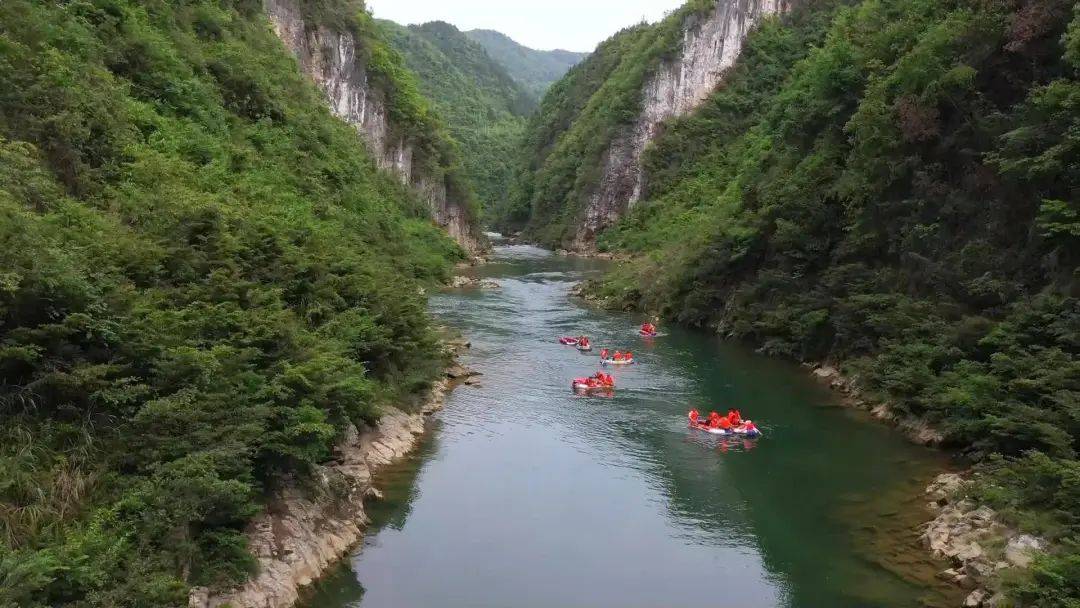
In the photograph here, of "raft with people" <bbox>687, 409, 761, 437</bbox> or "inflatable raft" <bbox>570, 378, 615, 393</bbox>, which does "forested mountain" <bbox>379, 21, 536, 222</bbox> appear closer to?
"inflatable raft" <bbox>570, 378, 615, 393</bbox>

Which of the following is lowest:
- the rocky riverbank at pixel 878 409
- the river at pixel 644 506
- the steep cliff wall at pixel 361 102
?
the river at pixel 644 506

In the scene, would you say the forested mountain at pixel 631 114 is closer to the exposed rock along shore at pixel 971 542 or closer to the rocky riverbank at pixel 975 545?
the exposed rock along shore at pixel 971 542

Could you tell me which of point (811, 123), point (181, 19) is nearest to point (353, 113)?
point (181, 19)

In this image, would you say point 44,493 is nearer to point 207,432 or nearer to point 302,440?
point 207,432

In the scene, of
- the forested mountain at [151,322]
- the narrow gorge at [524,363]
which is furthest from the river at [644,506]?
the forested mountain at [151,322]

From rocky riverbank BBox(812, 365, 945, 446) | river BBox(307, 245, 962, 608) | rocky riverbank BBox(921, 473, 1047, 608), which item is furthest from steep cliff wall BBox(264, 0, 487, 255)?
rocky riverbank BBox(921, 473, 1047, 608)

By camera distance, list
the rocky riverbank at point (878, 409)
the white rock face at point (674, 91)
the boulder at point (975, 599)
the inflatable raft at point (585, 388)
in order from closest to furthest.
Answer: the boulder at point (975, 599), the rocky riverbank at point (878, 409), the inflatable raft at point (585, 388), the white rock face at point (674, 91)
